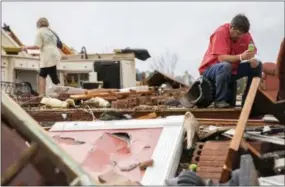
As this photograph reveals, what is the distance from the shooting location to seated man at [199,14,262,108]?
4422 millimetres

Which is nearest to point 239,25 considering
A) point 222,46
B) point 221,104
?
point 222,46

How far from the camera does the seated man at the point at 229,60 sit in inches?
174

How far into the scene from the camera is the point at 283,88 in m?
3.64

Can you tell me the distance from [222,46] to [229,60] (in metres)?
0.17

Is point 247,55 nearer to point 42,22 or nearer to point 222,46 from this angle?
point 222,46

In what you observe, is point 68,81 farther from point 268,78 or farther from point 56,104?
point 268,78

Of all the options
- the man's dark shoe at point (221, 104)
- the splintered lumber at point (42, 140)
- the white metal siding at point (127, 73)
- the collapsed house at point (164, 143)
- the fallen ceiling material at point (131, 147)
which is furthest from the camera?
the white metal siding at point (127, 73)

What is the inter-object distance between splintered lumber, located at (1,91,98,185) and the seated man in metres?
2.50

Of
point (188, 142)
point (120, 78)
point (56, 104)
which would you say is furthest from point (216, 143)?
point (120, 78)

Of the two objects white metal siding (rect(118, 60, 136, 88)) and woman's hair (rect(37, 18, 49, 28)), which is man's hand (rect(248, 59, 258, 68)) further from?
white metal siding (rect(118, 60, 136, 88))

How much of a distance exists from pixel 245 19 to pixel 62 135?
1.98 metres

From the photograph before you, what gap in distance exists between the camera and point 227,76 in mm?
4430

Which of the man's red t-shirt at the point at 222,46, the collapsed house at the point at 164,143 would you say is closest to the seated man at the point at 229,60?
the man's red t-shirt at the point at 222,46

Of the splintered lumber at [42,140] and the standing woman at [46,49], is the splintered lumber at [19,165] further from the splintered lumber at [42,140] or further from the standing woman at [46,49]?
the standing woman at [46,49]
